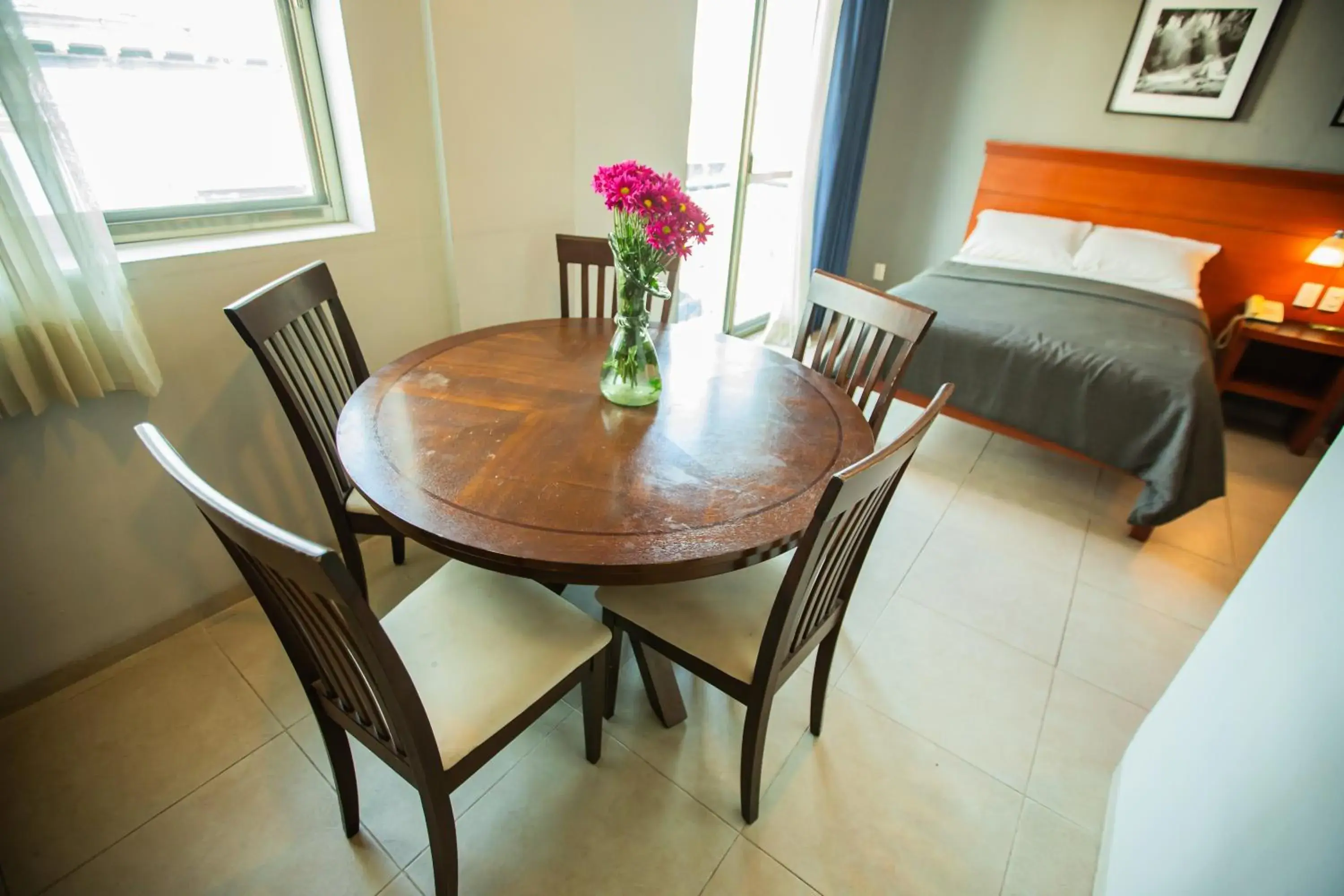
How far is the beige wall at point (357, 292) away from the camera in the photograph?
1460 millimetres

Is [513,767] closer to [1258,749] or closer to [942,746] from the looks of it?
[942,746]

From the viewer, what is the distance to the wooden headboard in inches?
121

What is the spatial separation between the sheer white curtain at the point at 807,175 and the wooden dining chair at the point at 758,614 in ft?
7.06

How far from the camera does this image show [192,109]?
1534 millimetres

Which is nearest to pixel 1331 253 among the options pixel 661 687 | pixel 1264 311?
pixel 1264 311

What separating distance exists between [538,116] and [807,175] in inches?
77.5

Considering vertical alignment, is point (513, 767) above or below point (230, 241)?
below

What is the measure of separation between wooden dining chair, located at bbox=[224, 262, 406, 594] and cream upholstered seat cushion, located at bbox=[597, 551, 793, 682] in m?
0.58

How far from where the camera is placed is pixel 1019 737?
1.59 m

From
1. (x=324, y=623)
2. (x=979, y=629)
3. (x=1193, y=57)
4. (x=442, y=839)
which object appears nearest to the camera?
(x=324, y=623)

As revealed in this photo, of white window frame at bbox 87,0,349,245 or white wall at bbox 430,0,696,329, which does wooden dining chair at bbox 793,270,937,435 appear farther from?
white window frame at bbox 87,0,349,245

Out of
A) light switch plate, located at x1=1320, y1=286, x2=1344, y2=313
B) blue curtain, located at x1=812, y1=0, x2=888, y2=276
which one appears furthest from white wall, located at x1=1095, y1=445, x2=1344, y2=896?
blue curtain, located at x1=812, y1=0, x2=888, y2=276

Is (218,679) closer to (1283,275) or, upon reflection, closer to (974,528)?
(974,528)

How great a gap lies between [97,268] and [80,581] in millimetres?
803
